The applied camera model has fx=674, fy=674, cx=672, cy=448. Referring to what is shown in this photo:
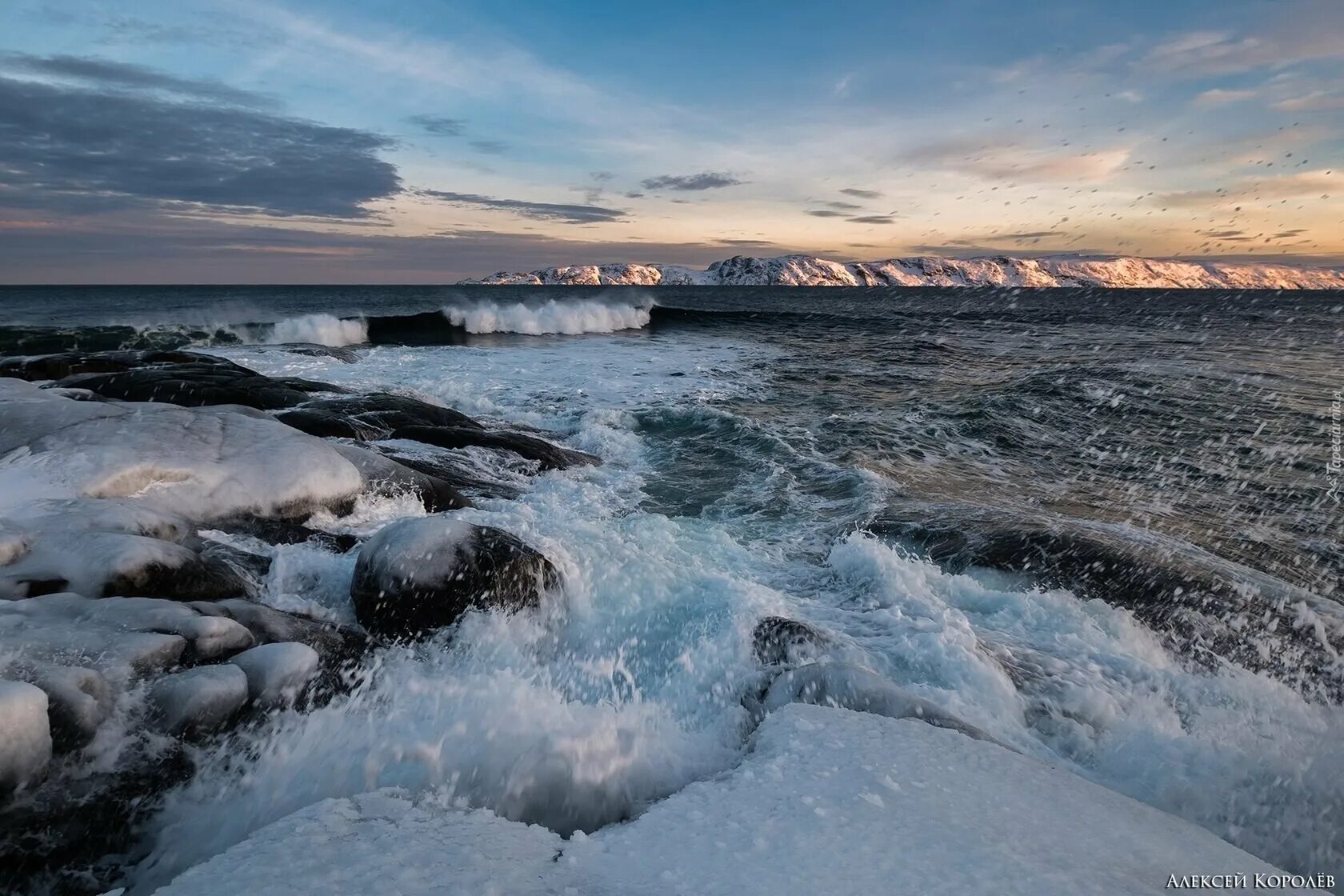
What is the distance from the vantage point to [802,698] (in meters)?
4.07

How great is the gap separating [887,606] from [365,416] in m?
8.65

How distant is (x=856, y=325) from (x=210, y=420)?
42.9 meters

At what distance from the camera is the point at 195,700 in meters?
3.39

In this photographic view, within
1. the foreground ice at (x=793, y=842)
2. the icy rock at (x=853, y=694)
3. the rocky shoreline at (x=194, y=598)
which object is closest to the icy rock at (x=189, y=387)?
the rocky shoreline at (x=194, y=598)

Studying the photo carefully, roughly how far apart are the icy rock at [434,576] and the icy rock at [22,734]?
6.36 ft

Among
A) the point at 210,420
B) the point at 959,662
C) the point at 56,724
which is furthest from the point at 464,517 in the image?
the point at 959,662

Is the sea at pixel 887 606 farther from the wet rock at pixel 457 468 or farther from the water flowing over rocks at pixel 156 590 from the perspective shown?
the wet rock at pixel 457 468

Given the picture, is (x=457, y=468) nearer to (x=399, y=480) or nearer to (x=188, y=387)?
(x=399, y=480)

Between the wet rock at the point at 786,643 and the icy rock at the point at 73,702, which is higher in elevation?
the icy rock at the point at 73,702

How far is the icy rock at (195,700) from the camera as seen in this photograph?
3342 millimetres

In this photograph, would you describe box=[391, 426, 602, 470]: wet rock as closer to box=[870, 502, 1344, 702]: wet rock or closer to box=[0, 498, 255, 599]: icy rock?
box=[870, 502, 1344, 702]: wet rock

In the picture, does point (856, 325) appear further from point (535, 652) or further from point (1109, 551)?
point (535, 652)

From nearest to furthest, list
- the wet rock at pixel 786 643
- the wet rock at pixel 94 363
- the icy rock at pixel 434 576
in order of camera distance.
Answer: the wet rock at pixel 786 643, the icy rock at pixel 434 576, the wet rock at pixel 94 363

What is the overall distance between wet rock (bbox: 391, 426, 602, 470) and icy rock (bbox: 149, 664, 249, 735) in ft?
22.1
